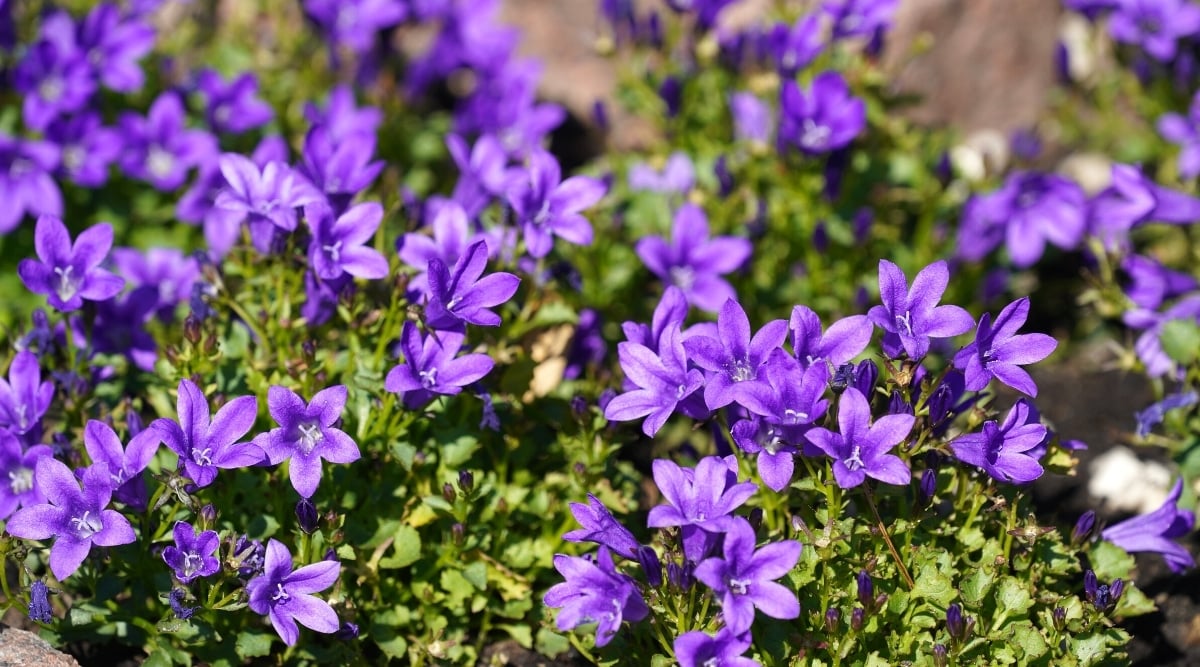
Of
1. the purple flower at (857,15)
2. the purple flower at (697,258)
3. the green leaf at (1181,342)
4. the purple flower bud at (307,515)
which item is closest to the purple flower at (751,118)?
the purple flower at (857,15)

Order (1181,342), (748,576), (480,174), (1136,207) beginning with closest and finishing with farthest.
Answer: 1. (748,576)
2. (1181,342)
3. (480,174)
4. (1136,207)

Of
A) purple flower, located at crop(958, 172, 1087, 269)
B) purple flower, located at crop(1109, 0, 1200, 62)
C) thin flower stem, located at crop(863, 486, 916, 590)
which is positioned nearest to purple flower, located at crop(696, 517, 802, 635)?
thin flower stem, located at crop(863, 486, 916, 590)

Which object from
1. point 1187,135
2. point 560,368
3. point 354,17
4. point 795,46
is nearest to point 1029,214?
point 1187,135

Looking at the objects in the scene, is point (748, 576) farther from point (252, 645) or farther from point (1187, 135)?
point (1187, 135)

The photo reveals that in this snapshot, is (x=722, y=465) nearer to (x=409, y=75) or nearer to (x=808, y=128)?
(x=808, y=128)

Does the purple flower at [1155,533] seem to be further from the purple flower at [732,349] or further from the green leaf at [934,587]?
the purple flower at [732,349]

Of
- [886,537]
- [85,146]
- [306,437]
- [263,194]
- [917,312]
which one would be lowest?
[886,537]

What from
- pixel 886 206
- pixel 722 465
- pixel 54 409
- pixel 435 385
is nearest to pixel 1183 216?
pixel 886 206
